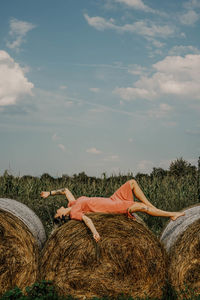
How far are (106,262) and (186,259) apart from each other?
1.33 metres

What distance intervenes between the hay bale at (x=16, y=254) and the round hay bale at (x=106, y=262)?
8.2 inches

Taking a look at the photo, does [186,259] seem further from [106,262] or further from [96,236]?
[96,236]

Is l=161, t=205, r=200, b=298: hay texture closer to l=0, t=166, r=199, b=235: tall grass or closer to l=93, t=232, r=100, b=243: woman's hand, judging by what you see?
l=93, t=232, r=100, b=243: woman's hand

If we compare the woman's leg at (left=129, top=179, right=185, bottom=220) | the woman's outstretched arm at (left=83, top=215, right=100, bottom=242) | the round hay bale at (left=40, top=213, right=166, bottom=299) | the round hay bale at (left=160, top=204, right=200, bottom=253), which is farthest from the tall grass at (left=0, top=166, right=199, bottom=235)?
the woman's outstretched arm at (left=83, top=215, right=100, bottom=242)

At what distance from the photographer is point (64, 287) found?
19.6 ft

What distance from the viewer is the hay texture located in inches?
240

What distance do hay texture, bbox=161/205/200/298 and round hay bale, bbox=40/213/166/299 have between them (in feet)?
0.75

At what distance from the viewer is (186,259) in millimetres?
6137

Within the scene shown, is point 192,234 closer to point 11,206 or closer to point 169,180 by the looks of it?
point 11,206

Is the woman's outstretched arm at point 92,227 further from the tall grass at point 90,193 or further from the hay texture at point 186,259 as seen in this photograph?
the tall grass at point 90,193

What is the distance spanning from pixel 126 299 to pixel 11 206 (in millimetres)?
Result: 2581

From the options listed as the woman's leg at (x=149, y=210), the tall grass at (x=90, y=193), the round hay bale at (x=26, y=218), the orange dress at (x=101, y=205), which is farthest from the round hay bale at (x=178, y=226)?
the tall grass at (x=90, y=193)

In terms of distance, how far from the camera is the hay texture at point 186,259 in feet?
20.0

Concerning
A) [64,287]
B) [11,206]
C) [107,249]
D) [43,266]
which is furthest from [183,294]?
[11,206]
